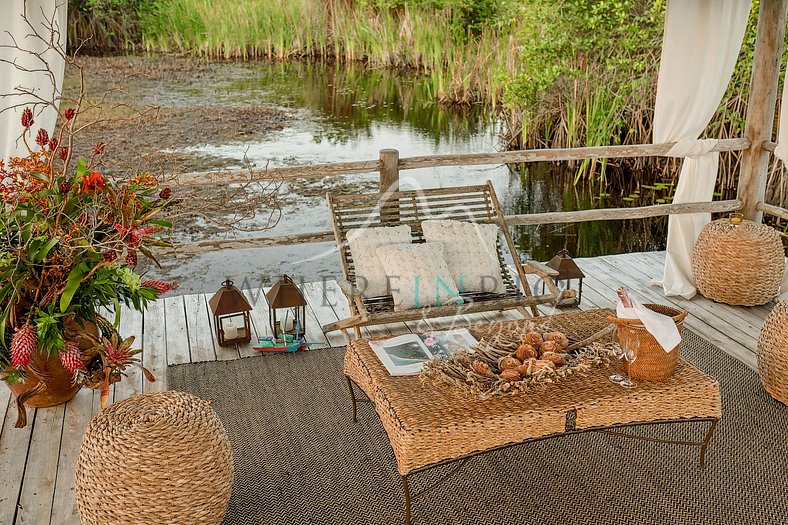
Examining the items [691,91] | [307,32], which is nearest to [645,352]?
[691,91]

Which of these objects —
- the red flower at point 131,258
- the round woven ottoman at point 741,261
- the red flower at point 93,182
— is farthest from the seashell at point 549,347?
the round woven ottoman at point 741,261

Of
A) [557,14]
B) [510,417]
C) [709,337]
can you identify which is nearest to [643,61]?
[557,14]

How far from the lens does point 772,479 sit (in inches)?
109

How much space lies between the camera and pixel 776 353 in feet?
10.6

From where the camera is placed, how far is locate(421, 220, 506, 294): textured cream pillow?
3867 mm

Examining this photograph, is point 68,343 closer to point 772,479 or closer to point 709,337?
point 772,479

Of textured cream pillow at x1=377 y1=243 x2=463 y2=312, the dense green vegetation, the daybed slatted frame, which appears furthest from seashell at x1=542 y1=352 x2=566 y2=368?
the dense green vegetation

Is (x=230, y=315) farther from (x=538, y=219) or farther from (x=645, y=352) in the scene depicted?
(x=645, y=352)

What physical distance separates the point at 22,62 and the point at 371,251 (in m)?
1.74

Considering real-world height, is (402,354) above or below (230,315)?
above

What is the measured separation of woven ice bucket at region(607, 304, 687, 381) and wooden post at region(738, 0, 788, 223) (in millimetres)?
2491

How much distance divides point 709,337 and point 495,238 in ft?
3.84

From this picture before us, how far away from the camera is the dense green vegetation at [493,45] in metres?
7.45

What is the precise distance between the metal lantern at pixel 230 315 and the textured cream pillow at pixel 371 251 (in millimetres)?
548
